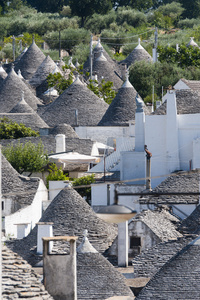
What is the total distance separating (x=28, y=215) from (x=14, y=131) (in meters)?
17.0

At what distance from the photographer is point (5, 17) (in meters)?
129

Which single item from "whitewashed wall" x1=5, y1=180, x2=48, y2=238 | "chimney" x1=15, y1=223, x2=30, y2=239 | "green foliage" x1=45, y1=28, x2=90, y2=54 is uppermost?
"green foliage" x1=45, y1=28, x2=90, y2=54

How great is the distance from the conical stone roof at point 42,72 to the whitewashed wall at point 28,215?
33.7m

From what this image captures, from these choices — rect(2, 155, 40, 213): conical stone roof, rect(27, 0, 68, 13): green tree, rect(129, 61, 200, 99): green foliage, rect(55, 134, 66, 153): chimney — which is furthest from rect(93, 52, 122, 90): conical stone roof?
rect(27, 0, 68, 13): green tree

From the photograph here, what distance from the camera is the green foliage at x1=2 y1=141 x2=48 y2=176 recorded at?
173 ft

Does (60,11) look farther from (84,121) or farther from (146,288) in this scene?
(146,288)

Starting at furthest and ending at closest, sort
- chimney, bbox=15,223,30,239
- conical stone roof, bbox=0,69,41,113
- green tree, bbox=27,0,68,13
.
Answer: green tree, bbox=27,0,68,13
conical stone roof, bbox=0,69,41,113
chimney, bbox=15,223,30,239

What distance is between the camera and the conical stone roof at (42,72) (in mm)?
80312

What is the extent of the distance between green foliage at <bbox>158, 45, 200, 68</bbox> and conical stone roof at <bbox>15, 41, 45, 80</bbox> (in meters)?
12.3

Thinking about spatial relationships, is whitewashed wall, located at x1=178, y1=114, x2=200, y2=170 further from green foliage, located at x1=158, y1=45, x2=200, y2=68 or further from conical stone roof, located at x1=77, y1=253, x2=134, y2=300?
green foliage, located at x1=158, y1=45, x2=200, y2=68

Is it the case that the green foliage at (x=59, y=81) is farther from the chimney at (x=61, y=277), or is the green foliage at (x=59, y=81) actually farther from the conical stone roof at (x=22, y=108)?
the chimney at (x=61, y=277)

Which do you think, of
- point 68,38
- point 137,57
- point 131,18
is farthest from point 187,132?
point 131,18

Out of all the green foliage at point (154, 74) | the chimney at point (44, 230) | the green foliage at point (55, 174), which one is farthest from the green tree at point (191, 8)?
the chimney at point (44, 230)

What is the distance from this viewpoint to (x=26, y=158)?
2078 inches
